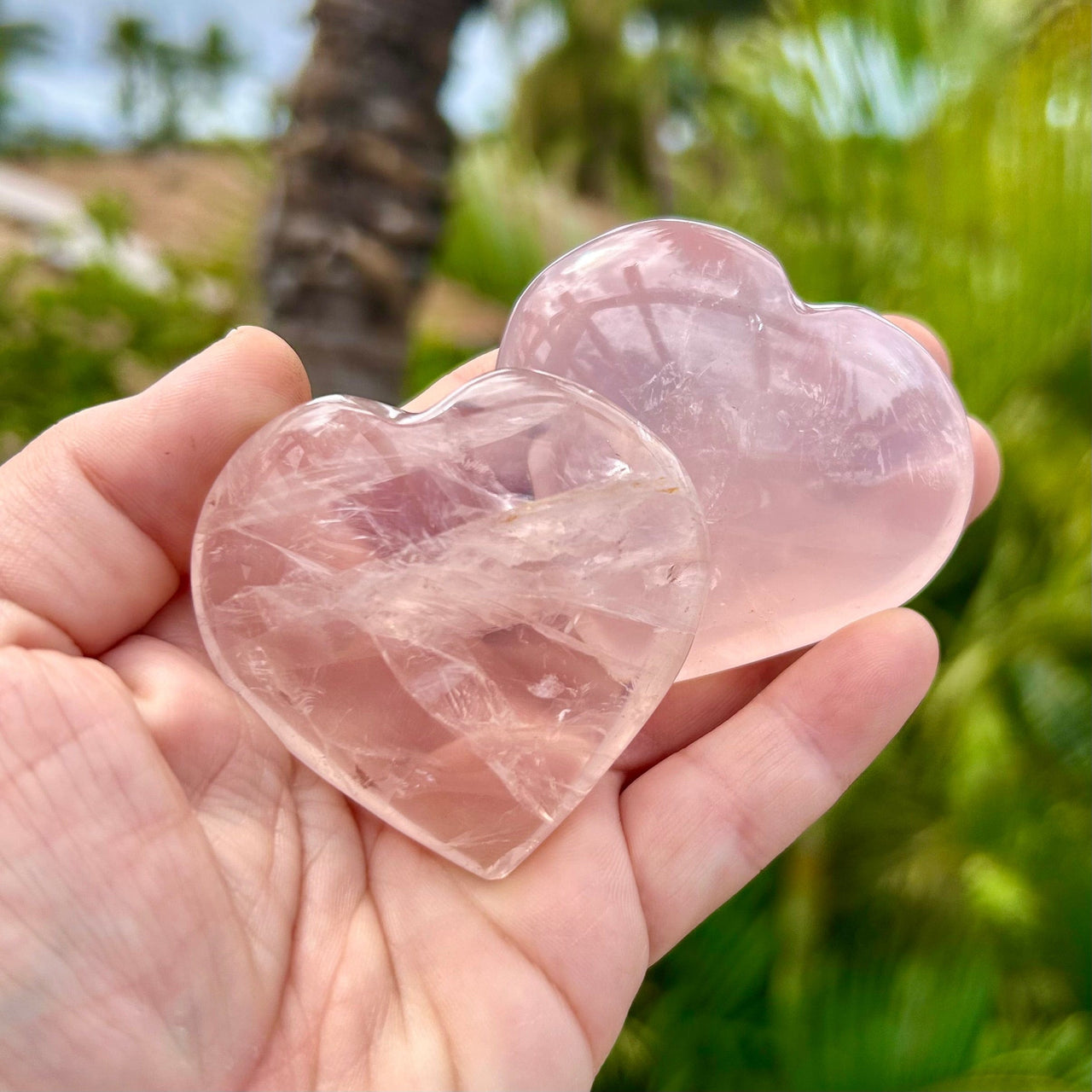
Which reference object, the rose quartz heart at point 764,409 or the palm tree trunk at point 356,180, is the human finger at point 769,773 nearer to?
the rose quartz heart at point 764,409

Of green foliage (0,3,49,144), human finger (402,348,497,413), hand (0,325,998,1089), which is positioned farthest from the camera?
green foliage (0,3,49,144)

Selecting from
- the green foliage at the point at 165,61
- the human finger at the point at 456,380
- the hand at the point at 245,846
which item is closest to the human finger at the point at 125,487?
the hand at the point at 245,846

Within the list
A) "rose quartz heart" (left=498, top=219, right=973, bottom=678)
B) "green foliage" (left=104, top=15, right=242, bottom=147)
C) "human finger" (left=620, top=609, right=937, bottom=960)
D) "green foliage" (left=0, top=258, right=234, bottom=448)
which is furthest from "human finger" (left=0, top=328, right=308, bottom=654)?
"green foliage" (left=104, top=15, right=242, bottom=147)

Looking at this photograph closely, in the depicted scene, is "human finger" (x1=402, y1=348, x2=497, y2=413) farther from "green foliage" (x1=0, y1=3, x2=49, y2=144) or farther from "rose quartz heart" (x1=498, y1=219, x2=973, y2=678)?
"green foliage" (x1=0, y1=3, x2=49, y2=144)

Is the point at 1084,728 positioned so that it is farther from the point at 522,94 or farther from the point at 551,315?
the point at 522,94

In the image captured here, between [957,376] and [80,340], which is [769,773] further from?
[80,340]

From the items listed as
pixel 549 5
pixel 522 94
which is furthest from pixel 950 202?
pixel 522 94
